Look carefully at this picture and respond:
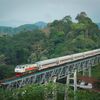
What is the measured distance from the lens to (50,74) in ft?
153

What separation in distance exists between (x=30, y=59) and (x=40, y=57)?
2.21 m

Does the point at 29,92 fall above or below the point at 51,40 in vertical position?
below

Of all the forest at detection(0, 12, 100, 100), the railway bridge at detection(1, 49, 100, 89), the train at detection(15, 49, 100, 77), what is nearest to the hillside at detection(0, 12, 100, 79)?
the forest at detection(0, 12, 100, 100)

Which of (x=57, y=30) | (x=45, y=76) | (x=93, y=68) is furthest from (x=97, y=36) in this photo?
(x=45, y=76)

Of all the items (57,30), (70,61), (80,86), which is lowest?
(80,86)

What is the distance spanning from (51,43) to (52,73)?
39365 millimetres

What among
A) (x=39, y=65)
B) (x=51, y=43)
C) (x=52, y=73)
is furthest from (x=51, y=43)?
(x=52, y=73)

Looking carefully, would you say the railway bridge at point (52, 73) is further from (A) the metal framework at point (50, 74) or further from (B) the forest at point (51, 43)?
(B) the forest at point (51, 43)

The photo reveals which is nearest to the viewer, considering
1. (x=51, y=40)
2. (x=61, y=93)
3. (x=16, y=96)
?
(x=16, y=96)

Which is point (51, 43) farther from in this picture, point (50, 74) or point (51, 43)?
point (50, 74)

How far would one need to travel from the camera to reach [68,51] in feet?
241

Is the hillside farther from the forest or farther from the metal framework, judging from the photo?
the metal framework

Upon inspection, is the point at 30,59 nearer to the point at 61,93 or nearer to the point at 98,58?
the point at 98,58

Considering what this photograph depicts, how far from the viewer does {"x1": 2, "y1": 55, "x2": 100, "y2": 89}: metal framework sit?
41.1m
